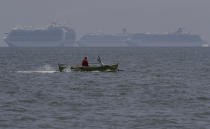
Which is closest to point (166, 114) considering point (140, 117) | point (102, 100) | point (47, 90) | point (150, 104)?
point (140, 117)

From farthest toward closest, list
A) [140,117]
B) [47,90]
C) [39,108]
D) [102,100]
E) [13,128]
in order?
[47,90], [102,100], [39,108], [140,117], [13,128]

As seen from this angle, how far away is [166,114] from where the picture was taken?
21172 millimetres

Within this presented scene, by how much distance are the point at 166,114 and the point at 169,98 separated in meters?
5.02

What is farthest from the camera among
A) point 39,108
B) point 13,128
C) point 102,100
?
point 102,100

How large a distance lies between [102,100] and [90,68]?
1683 cm

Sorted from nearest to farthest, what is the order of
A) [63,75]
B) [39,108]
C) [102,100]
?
[39,108]
[102,100]
[63,75]

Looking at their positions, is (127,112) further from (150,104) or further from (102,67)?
(102,67)

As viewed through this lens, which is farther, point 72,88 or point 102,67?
point 102,67

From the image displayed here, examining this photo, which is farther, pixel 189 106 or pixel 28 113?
→ pixel 189 106

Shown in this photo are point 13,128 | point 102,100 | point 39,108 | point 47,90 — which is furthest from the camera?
point 47,90

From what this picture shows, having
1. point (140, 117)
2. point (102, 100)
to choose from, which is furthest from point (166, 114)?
point (102, 100)

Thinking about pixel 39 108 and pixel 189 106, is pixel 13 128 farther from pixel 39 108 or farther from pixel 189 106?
pixel 189 106

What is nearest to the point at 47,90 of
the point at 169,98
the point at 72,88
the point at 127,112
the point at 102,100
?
the point at 72,88

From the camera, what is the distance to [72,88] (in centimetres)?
3117
